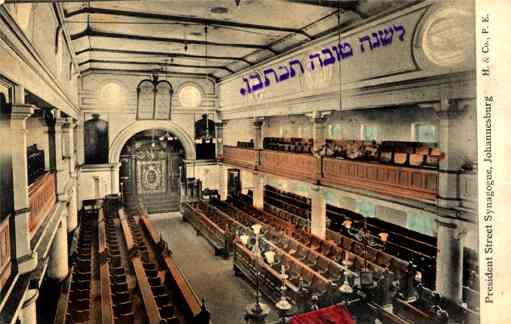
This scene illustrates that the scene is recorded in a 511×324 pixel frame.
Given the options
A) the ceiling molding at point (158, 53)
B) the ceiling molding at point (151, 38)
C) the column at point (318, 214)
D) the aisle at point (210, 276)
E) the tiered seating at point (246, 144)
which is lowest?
the aisle at point (210, 276)

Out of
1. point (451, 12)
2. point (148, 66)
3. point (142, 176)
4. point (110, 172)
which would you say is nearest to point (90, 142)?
point (110, 172)

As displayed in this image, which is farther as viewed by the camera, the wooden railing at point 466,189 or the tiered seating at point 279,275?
the tiered seating at point 279,275

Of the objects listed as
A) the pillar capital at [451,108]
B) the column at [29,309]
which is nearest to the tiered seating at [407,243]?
the pillar capital at [451,108]

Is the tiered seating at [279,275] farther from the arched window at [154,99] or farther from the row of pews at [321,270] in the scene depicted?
the arched window at [154,99]

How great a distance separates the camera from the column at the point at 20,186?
5.21 metres

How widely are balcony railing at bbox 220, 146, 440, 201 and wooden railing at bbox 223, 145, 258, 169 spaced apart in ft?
0.93

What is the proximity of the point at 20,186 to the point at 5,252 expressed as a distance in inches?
37.4

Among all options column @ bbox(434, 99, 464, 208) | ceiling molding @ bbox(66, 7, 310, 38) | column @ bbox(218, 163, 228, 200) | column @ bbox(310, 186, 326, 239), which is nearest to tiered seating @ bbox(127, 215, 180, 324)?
column @ bbox(310, 186, 326, 239)

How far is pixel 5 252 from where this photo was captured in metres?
4.89

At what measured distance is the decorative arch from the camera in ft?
69.4

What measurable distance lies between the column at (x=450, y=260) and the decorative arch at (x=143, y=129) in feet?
52.7

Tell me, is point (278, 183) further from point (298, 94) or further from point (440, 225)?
point (440, 225)

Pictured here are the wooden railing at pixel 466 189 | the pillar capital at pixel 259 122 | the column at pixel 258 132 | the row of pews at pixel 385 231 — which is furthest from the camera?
the column at pixel 258 132

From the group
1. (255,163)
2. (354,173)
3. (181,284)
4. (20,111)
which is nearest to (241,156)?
(255,163)
